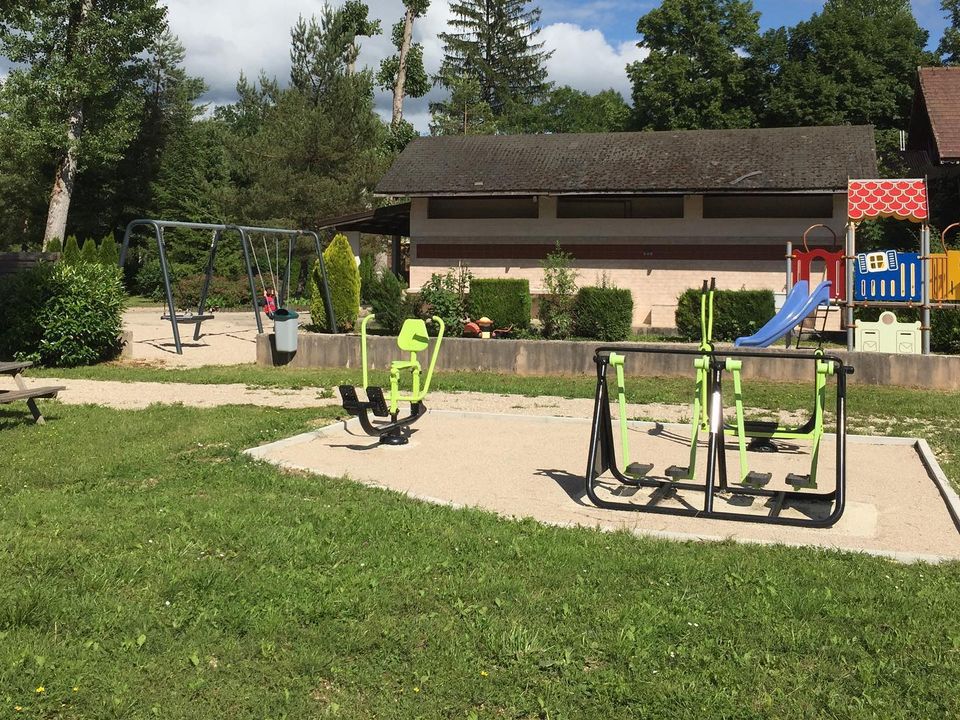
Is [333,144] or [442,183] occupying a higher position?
[333,144]

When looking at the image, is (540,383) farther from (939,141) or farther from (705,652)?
(939,141)

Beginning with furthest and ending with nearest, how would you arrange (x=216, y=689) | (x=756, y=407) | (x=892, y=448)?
(x=756, y=407) → (x=892, y=448) → (x=216, y=689)

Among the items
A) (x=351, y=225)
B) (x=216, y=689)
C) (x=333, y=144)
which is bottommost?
(x=216, y=689)

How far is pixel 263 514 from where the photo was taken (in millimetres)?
5438

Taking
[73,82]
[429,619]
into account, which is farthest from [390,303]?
[73,82]

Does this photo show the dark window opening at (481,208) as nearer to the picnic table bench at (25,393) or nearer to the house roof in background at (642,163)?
the house roof in background at (642,163)

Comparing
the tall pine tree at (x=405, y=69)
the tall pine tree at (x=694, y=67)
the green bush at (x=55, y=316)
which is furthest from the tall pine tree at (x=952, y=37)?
the green bush at (x=55, y=316)

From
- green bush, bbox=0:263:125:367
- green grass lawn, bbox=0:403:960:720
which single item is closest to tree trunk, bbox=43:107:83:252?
green bush, bbox=0:263:125:367

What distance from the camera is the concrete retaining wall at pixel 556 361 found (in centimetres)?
1243

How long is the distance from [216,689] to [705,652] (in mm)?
1891

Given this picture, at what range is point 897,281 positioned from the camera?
13875mm

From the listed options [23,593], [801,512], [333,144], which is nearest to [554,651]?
[23,593]

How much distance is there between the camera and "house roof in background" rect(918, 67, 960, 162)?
76.1ft

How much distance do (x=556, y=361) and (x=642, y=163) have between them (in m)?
12.5
